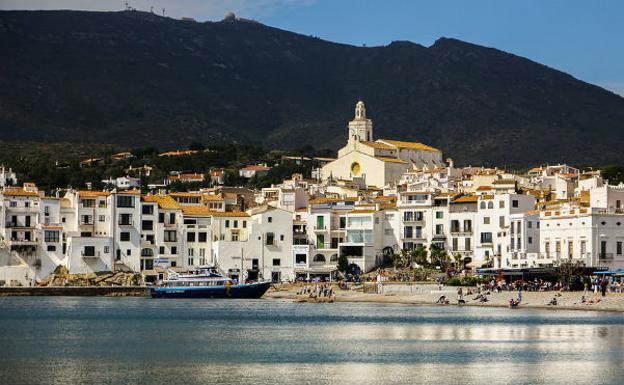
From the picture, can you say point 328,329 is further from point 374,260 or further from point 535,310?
point 374,260

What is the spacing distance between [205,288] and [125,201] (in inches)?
431

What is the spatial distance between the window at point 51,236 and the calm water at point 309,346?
19.3 meters

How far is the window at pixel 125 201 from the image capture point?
106125 millimetres

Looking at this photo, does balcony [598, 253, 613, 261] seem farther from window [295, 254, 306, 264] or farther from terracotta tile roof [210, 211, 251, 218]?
terracotta tile roof [210, 211, 251, 218]

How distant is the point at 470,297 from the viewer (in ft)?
292

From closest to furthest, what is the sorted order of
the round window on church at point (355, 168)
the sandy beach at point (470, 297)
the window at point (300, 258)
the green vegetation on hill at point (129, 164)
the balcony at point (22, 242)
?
the sandy beach at point (470, 297), the balcony at point (22, 242), the window at point (300, 258), the round window on church at point (355, 168), the green vegetation on hill at point (129, 164)

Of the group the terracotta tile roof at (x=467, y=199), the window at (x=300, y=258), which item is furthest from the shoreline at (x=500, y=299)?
the terracotta tile roof at (x=467, y=199)

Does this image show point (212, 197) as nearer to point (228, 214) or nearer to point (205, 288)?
point (228, 214)

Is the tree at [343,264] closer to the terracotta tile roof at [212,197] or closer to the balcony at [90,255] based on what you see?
the terracotta tile roof at [212,197]

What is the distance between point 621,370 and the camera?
1804 inches

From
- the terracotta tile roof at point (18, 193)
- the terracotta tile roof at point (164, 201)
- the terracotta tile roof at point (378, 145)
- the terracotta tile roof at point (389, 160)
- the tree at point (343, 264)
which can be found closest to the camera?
the terracotta tile roof at point (18, 193)

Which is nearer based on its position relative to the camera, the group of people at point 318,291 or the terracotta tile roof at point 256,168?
the group of people at point 318,291

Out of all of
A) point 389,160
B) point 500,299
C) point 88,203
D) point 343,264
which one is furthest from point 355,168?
point 500,299

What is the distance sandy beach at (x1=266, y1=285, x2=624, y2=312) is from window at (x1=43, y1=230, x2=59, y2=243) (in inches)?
675
